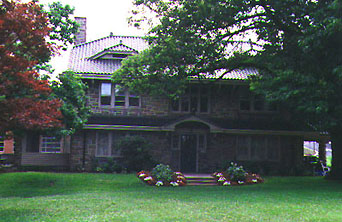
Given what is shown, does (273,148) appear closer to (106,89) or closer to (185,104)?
(185,104)

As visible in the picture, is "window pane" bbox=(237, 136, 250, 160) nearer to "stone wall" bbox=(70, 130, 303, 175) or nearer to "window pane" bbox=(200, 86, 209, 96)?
"stone wall" bbox=(70, 130, 303, 175)

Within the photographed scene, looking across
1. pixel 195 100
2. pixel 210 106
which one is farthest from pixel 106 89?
pixel 210 106

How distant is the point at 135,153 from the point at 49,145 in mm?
6684

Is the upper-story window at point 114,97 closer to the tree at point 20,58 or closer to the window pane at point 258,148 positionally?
the window pane at point 258,148

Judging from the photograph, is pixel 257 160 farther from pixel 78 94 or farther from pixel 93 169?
pixel 78 94

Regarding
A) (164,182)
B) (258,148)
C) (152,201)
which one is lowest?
(152,201)

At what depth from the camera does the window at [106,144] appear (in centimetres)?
2320

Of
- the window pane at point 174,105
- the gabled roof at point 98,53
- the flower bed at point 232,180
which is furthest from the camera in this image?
the window pane at point 174,105

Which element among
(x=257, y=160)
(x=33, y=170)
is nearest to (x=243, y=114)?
(x=257, y=160)

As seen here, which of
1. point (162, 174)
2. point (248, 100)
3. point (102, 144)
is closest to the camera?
point (162, 174)

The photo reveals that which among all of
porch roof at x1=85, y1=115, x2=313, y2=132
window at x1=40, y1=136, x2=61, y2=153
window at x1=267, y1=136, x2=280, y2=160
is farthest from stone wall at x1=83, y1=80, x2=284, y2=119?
window at x1=40, y1=136, x2=61, y2=153

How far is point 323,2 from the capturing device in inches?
634

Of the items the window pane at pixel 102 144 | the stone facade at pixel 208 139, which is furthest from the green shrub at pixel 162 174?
the window pane at pixel 102 144

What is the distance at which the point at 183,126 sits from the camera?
23.4 m
